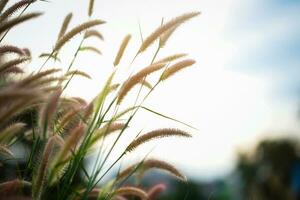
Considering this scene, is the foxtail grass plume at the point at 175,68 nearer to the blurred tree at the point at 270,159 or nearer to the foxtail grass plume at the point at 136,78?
the foxtail grass plume at the point at 136,78

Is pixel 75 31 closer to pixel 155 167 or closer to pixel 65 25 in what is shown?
pixel 65 25

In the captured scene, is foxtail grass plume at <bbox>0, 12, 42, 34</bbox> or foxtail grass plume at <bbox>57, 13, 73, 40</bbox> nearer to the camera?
foxtail grass plume at <bbox>0, 12, 42, 34</bbox>

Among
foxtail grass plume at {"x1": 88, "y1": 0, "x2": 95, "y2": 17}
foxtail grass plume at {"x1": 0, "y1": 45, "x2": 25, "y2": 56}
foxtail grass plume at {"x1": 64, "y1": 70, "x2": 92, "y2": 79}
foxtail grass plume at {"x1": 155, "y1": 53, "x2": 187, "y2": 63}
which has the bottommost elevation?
foxtail grass plume at {"x1": 64, "y1": 70, "x2": 92, "y2": 79}

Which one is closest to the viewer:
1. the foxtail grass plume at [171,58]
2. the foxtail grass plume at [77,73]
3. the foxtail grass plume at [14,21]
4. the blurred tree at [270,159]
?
the foxtail grass plume at [14,21]

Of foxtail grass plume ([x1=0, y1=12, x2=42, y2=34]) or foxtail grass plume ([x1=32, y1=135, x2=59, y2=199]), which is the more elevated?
foxtail grass plume ([x1=0, y1=12, x2=42, y2=34])

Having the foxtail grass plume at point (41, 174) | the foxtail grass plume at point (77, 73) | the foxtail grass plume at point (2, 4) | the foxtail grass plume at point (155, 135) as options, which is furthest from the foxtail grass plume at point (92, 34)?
the foxtail grass plume at point (41, 174)

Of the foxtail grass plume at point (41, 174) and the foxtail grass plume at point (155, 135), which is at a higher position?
the foxtail grass plume at point (155, 135)

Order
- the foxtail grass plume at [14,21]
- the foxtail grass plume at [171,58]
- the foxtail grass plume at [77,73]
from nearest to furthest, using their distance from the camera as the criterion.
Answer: the foxtail grass plume at [14,21] < the foxtail grass plume at [171,58] < the foxtail grass plume at [77,73]

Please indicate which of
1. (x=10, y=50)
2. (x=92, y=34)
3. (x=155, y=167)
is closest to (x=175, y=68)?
(x=155, y=167)

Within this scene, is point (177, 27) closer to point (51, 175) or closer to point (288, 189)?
point (51, 175)

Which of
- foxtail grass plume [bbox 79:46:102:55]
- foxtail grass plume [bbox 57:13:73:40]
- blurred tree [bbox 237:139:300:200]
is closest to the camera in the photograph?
foxtail grass plume [bbox 57:13:73:40]

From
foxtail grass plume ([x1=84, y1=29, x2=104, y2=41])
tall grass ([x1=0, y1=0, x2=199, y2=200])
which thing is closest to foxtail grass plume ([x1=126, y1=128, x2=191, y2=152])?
tall grass ([x1=0, y1=0, x2=199, y2=200])

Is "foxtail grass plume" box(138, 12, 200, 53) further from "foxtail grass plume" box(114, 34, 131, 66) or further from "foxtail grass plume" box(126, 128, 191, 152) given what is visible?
"foxtail grass plume" box(126, 128, 191, 152)

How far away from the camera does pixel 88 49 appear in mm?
3662
